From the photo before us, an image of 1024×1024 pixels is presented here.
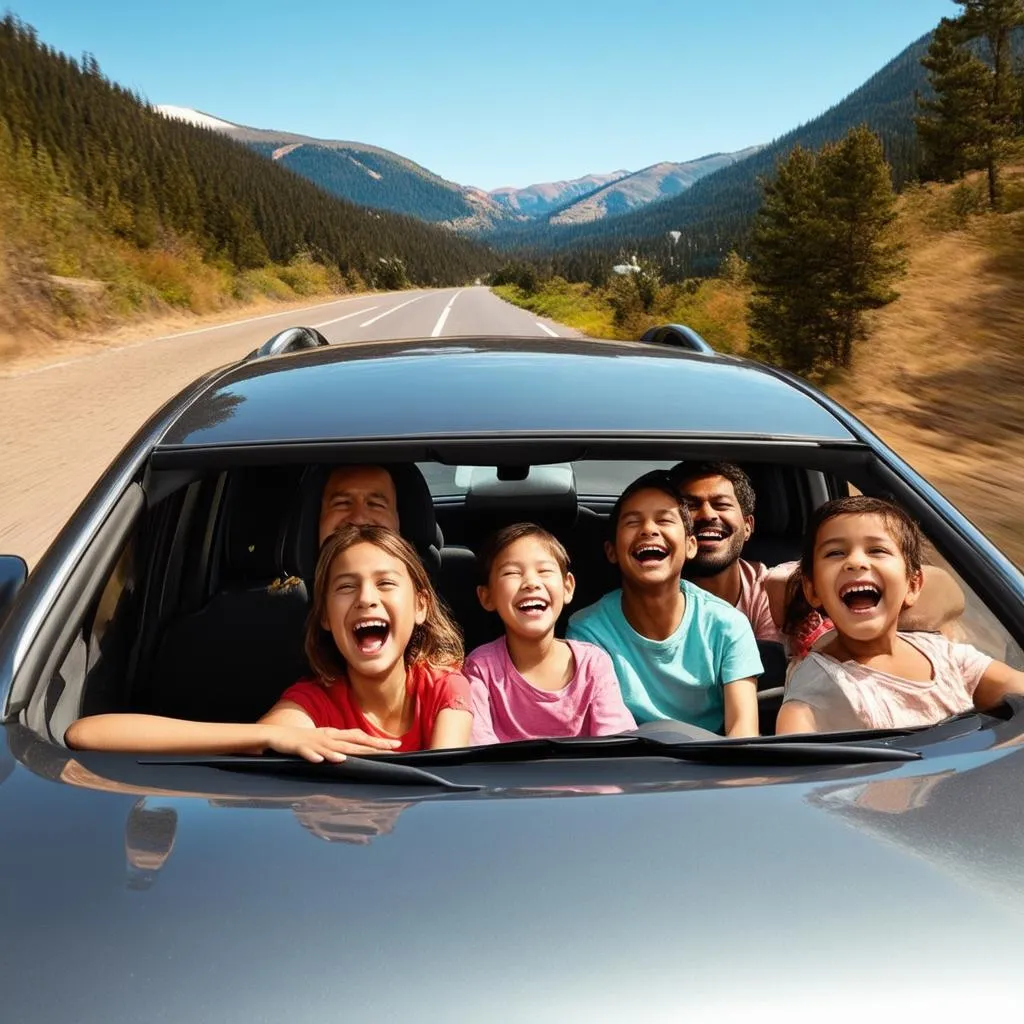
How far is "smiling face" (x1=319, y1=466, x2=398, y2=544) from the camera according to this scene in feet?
8.87

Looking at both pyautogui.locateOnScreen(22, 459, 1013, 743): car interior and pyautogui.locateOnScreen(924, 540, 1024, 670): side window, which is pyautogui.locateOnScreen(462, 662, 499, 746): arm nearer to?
pyautogui.locateOnScreen(22, 459, 1013, 743): car interior

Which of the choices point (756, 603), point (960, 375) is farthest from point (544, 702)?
point (960, 375)

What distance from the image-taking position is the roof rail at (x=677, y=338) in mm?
3838

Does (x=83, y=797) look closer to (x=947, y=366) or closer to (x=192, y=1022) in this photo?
(x=192, y=1022)

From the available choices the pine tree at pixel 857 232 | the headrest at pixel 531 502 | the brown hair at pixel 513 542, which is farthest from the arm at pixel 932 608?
the pine tree at pixel 857 232

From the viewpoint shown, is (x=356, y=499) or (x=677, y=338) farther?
(x=677, y=338)

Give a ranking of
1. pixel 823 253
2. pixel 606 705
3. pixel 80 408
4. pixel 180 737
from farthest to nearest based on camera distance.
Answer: pixel 823 253 → pixel 80 408 → pixel 606 705 → pixel 180 737

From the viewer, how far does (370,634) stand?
2186mm

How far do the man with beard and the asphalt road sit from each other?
3.53 m

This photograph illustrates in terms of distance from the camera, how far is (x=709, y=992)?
1.15 m

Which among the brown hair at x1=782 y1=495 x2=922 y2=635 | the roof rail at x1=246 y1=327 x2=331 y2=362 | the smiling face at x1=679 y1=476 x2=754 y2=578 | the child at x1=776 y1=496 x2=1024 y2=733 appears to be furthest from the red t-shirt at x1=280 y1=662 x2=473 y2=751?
the roof rail at x1=246 y1=327 x2=331 y2=362

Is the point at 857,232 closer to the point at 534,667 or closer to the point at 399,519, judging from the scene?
the point at 399,519

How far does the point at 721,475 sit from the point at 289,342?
1686 millimetres

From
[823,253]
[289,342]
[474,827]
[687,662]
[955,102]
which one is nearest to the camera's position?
[474,827]
